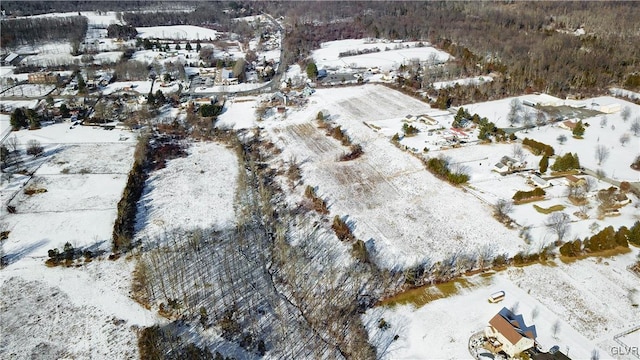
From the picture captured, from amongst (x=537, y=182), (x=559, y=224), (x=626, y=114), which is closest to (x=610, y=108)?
(x=626, y=114)

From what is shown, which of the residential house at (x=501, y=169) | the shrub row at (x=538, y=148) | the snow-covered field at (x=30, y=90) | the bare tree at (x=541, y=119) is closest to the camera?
the residential house at (x=501, y=169)

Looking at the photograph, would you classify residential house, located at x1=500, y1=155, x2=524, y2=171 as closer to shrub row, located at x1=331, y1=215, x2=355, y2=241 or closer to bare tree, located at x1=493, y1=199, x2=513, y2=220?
bare tree, located at x1=493, y1=199, x2=513, y2=220

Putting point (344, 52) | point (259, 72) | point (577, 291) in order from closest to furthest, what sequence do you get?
point (577, 291) → point (259, 72) → point (344, 52)

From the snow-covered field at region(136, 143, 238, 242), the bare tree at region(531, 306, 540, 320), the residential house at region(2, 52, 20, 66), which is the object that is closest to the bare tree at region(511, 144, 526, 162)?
the bare tree at region(531, 306, 540, 320)

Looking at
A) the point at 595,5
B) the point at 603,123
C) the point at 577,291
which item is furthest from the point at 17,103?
the point at 595,5

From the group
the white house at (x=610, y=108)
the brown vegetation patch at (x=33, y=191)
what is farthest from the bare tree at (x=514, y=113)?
the brown vegetation patch at (x=33, y=191)

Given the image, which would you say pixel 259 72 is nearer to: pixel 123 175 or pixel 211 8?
pixel 123 175

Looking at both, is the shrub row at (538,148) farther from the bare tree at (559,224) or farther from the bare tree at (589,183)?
the bare tree at (559,224)

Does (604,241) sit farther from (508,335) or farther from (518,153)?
(518,153)
